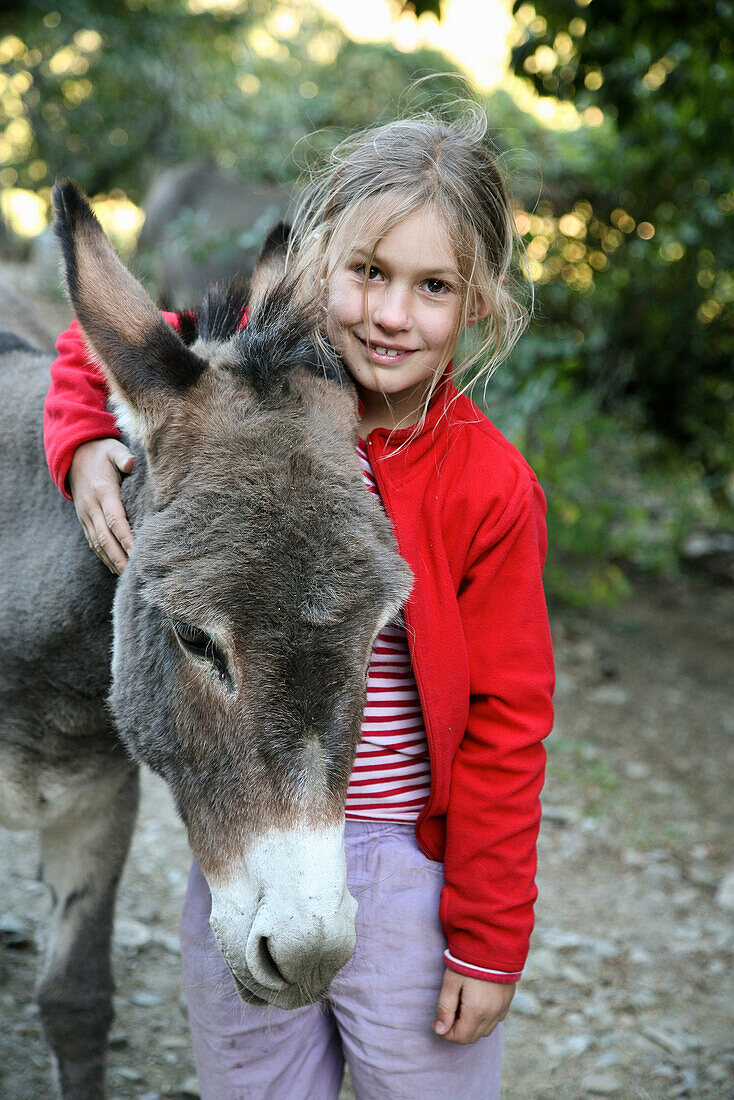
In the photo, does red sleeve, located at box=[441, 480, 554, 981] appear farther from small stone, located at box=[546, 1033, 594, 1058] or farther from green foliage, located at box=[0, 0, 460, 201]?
green foliage, located at box=[0, 0, 460, 201]

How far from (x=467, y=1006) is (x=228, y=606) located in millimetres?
905

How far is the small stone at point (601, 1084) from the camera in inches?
105

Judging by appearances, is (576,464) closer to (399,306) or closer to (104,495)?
(399,306)

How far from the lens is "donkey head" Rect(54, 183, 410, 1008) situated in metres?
1.30

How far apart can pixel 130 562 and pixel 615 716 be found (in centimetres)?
406

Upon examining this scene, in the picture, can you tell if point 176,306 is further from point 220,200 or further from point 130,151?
point 130,151

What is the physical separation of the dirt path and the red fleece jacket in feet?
4.82

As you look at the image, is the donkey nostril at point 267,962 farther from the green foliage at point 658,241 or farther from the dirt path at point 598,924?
the green foliage at point 658,241

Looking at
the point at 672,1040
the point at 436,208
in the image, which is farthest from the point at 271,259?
the point at 672,1040

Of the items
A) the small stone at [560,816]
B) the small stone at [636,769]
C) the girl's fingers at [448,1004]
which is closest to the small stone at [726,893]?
the small stone at [560,816]

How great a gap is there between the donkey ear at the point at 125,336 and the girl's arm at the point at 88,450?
7 cm

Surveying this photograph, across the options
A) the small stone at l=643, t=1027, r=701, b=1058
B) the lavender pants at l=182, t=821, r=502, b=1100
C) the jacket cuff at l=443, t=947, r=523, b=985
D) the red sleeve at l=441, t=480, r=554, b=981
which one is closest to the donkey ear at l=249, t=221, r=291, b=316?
the red sleeve at l=441, t=480, r=554, b=981

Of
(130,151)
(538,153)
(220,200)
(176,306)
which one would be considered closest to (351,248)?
(176,306)

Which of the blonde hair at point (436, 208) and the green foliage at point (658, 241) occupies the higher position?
the blonde hair at point (436, 208)
